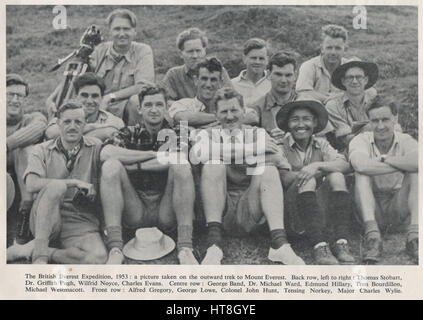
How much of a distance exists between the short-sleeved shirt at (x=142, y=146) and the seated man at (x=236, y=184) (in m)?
0.30

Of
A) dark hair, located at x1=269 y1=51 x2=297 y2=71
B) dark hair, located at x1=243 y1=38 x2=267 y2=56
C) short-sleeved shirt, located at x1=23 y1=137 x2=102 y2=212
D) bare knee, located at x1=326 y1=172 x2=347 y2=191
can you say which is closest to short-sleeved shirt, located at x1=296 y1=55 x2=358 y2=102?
dark hair, located at x1=269 y1=51 x2=297 y2=71

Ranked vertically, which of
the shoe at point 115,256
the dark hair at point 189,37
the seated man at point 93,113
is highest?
the dark hair at point 189,37

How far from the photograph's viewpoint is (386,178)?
4.75 meters

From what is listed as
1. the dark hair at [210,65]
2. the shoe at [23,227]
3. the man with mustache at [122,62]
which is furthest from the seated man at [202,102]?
the shoe at [23,227]

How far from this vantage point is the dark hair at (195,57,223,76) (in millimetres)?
4816

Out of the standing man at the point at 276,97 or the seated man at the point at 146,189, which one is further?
the standing man at the point at 276,97

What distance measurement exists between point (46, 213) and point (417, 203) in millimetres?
2822

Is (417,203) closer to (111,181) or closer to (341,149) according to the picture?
(341,149)

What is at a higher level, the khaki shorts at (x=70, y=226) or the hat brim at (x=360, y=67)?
the hat brim at (x=360, y=67)

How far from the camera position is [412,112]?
4.81 metres

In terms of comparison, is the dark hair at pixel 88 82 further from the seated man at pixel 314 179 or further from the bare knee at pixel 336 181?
the bare knee at pixel 336 181

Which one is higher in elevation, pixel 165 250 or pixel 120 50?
pixel 120 50

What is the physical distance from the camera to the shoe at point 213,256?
15.4 feet

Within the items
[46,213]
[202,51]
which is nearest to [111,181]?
[46,213]
